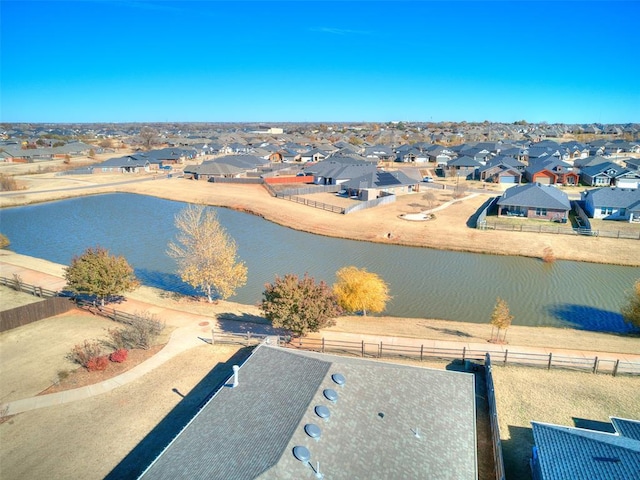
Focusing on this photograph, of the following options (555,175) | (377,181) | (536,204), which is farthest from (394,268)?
(555,175)

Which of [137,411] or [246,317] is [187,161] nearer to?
[246,317]

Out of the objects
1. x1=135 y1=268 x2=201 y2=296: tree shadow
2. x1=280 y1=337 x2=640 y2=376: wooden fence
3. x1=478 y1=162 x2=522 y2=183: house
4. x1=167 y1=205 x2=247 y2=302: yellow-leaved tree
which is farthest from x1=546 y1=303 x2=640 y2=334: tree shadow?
x1=478 y1=162 x2=522 y2=183: house

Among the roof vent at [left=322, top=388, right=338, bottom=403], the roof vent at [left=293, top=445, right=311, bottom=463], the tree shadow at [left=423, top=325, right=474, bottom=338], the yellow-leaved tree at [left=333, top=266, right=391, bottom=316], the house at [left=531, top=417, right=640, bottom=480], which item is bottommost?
the tree shadow at [left=423, top=325, right=474, bottom=338]

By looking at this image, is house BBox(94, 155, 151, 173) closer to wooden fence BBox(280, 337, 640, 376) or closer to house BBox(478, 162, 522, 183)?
house BBox(478, 162, 522, 183)

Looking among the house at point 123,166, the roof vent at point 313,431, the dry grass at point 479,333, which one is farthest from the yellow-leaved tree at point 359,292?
the house at point 123,166

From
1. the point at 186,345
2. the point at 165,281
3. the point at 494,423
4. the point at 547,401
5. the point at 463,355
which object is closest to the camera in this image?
the point at 494,423

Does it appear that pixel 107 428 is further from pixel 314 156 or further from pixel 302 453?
pixel 314 156
